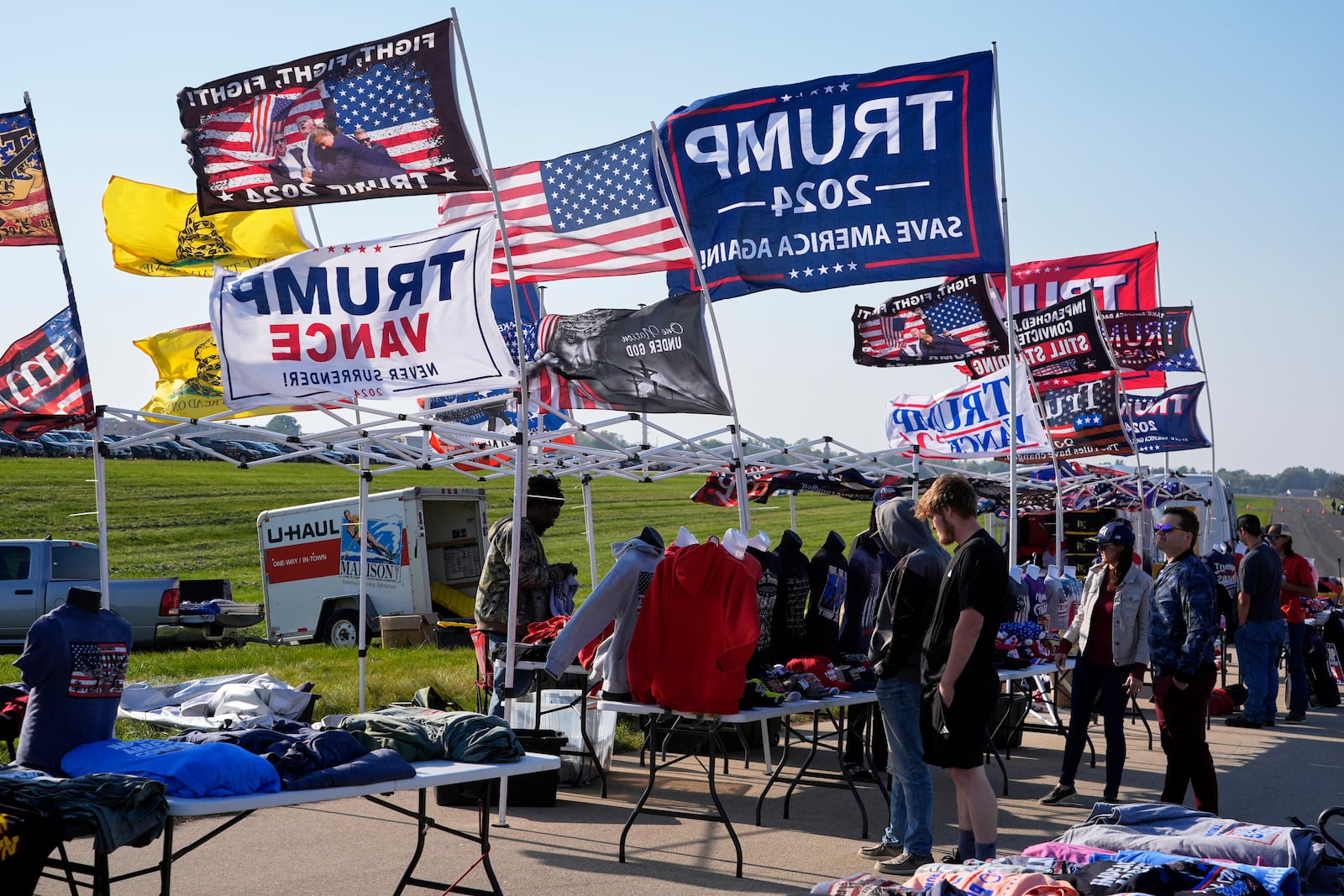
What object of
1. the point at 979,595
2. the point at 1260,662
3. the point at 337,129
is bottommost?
the point at 1260,662

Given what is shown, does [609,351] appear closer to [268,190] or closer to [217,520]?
[268,190]

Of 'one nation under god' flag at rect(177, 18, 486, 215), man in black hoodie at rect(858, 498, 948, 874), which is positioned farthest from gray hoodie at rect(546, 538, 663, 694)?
'one nation under god' flag at rect(177, 18, 486, 215)

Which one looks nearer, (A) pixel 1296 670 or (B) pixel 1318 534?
(A) pixel 1296 670

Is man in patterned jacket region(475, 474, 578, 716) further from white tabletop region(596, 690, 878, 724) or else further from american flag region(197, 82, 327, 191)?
american flag region(197, 82, 327, 191)

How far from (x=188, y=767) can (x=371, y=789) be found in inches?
28.6

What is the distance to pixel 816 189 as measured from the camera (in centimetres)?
1021

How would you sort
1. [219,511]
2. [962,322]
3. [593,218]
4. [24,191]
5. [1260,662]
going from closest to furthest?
1. [24,191]
2. [593,218]
3. [1260,662]
4. [962,322]
5. [219,511]

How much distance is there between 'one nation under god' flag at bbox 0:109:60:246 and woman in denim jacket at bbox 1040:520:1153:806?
7291 millimetres

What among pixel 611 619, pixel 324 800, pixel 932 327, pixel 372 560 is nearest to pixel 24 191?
pixel 611 619

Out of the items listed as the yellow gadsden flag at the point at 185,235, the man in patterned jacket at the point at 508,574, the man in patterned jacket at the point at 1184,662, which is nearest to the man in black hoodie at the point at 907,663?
the man in patterned jacket at the point at 1184,662

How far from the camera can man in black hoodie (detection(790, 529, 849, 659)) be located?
8.77 metres

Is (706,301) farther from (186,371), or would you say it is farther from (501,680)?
(186,371)

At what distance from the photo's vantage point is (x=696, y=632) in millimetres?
7020

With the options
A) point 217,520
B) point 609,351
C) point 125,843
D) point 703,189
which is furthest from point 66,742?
point 217,520
